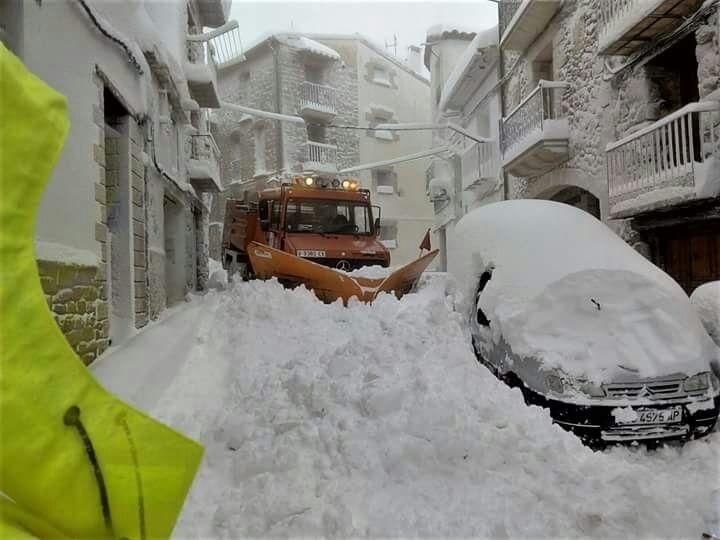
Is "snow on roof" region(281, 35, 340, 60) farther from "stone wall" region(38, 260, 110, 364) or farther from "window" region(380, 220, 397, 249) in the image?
"stone wall" region(38, 260, 110, 364)

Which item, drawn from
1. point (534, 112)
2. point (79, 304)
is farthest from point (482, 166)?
point (79, 304)

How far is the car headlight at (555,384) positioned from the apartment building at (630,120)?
508 centimetres

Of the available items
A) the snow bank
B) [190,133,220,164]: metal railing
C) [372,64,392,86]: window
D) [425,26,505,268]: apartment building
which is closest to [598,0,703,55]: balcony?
[425,26,505,268]: apartment building

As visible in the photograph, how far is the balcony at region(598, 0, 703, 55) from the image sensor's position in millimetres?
7598

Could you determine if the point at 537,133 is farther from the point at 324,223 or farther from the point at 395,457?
the point at 395,457

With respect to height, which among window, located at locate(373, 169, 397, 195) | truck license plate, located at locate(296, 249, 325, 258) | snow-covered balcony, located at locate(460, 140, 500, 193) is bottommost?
truck license plate, located at locate(296, 249, 325, 258)

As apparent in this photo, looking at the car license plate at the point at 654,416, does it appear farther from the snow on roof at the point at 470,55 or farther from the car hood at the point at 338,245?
the snow on roof at the point at 470,55

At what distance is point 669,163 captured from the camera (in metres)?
7.61

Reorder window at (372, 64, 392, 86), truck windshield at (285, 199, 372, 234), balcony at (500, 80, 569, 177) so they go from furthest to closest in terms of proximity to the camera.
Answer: window at (372, 64, 392, 86) → balcony at (500, 80, 569, 177) → truck windshield at (285, 199, 372, 234)

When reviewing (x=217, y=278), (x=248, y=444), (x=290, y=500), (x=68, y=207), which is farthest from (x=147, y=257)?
(x=217, y=278)

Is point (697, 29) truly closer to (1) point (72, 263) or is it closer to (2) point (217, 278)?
(1) point (72, 263)

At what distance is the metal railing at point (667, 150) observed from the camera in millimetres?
6992

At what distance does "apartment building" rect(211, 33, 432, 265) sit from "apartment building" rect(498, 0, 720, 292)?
12775mm

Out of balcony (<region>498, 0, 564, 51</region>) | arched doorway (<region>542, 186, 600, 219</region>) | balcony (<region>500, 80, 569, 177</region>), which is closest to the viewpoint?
balcony (<region>500, 80, 569, 177</region>)
